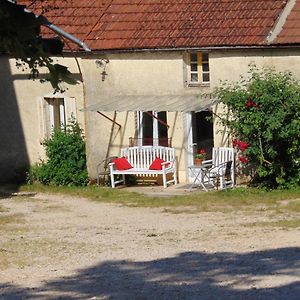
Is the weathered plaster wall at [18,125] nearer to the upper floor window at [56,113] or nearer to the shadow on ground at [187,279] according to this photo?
the upper floor window at [56,113]

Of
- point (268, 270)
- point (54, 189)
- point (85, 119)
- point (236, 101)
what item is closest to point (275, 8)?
point (236, 101)

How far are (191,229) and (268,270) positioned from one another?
5030 millimetres

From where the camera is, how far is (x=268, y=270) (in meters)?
11.6

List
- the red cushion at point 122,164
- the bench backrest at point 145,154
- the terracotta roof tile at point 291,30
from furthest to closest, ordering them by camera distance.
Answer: the red cushion at point 122,164, the bench backrest at point 145,154, the terracotta roof tile at point 291,30

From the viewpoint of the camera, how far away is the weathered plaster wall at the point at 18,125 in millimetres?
24125

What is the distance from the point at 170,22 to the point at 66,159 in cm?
433

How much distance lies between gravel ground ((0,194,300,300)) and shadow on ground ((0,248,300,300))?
1 centimetres

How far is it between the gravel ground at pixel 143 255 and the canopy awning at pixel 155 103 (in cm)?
293

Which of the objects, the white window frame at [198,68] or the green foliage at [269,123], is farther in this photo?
the white window frame at [198,68]

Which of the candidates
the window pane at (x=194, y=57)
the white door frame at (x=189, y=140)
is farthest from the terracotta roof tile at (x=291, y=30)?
the white door frame at (x=189, y=140)

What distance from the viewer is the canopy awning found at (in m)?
21.5

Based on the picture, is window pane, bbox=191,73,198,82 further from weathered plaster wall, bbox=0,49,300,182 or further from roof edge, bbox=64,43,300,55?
roof edge, bbox=64,43,300,55

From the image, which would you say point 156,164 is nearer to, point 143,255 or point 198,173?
point 198,173

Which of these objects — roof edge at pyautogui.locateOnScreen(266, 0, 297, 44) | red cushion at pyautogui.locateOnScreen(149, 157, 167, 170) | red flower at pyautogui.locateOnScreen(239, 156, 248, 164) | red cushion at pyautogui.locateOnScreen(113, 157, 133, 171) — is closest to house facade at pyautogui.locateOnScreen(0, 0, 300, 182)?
roof edge at pyautogui.locateOnScreen(266, 0, 297, 44)
